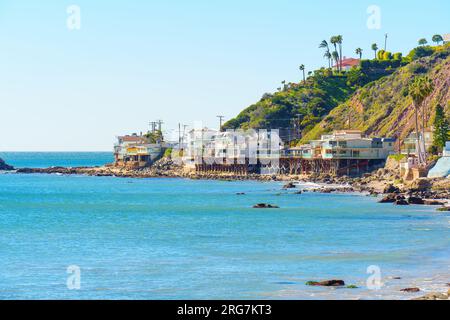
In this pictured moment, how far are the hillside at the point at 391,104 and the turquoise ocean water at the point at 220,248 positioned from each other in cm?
5690

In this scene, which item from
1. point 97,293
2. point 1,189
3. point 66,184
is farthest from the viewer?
point 66,184

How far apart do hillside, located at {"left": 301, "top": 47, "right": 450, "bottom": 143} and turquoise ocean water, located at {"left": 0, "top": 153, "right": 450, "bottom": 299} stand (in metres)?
56.9

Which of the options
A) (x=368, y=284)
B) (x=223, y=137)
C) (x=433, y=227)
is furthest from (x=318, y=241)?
(x=223, y=137)

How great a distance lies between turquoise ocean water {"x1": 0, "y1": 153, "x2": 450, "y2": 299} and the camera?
36875 mm

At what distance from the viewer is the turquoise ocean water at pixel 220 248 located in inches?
1452

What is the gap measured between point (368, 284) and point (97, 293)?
38.3 feet

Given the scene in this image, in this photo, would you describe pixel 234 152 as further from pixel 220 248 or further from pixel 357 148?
pixel 220 248

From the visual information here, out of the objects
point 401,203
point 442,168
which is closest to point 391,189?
point 442,168

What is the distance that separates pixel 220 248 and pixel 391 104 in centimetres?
12236

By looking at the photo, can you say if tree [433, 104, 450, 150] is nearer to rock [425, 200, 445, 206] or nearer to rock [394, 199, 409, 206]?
rock [394, 199, 409, 206]

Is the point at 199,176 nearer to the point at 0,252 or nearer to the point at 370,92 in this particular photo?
the point at 370,92

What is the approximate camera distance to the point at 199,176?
173 metres
